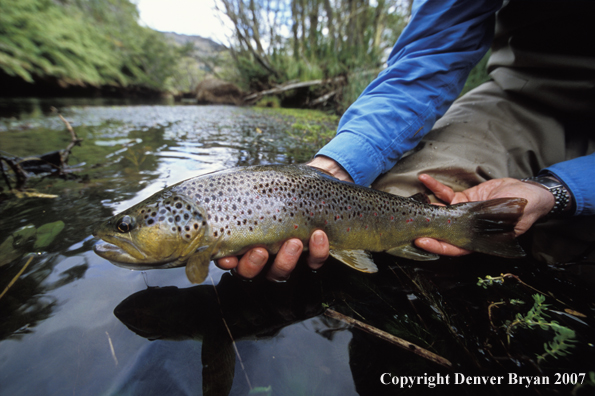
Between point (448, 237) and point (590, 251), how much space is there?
914 mm

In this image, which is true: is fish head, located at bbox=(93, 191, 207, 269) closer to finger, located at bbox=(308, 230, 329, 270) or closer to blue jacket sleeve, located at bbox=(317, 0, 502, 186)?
finger, located at bbox=(308, 230, 329, 270)

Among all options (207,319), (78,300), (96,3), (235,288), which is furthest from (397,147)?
(96,3)

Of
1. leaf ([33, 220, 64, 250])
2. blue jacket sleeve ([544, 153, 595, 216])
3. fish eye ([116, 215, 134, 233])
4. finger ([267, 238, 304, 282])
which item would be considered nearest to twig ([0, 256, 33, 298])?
leaf ([33, 220, 64, 250])

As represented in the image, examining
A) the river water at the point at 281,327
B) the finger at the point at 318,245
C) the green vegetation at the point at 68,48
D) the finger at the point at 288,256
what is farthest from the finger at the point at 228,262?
the green vegetation at the point at 68,48

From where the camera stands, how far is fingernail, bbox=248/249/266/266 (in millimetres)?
1581

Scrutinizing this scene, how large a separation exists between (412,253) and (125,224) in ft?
6.47

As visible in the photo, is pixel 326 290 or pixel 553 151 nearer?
pixel 326 290

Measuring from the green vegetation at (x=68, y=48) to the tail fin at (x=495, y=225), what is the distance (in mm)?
19776

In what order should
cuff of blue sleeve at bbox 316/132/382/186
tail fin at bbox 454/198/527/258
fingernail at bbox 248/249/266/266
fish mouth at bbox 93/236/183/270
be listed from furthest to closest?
cuff of blue sleeve at bbox 316/132/382/186
tail fin at bbox 454/198/527/258
fingernail at bbox 248/249/266/266
fish mouth at bbox 93/236/183/270

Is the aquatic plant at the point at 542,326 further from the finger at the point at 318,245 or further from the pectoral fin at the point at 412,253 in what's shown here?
the finger at the point at 318,245

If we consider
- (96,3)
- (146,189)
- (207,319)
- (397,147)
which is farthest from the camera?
(96,3)

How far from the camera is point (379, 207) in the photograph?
6.04 feet

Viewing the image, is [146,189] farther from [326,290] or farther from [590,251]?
[590,251]

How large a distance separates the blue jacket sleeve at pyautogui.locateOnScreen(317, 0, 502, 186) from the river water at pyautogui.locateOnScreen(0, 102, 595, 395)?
92 centimetres
